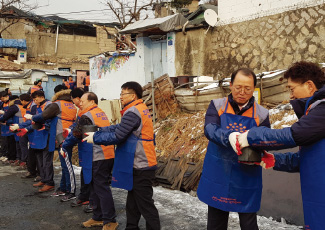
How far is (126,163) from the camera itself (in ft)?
13.0

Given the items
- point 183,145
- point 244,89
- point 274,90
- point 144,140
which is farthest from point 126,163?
point 274,90

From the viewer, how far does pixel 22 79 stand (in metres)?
22.2

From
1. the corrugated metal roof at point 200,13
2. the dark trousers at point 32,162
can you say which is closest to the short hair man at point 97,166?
the dark trousers at point 32,162

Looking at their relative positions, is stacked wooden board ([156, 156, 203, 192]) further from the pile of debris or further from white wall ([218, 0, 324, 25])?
white wall ([218, 0, 324, 25])

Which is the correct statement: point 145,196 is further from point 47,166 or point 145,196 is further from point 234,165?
point 47,166

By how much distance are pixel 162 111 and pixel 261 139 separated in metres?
8.44

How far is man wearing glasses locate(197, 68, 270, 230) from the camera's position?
→ 270 cm

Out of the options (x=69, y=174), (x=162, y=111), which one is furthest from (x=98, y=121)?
(x=162, y=111)

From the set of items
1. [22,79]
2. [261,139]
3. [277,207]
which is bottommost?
[277,207]

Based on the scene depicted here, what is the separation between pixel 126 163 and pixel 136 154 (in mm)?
180

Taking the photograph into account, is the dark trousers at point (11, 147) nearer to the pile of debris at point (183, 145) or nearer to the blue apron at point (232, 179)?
the pile of debris at point (183, 145)

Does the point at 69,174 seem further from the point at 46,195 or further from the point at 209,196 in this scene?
the point at 209,196

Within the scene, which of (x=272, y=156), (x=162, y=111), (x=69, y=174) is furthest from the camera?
(x=162, y=111)

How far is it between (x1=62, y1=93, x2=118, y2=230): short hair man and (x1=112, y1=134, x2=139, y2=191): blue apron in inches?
25.1
